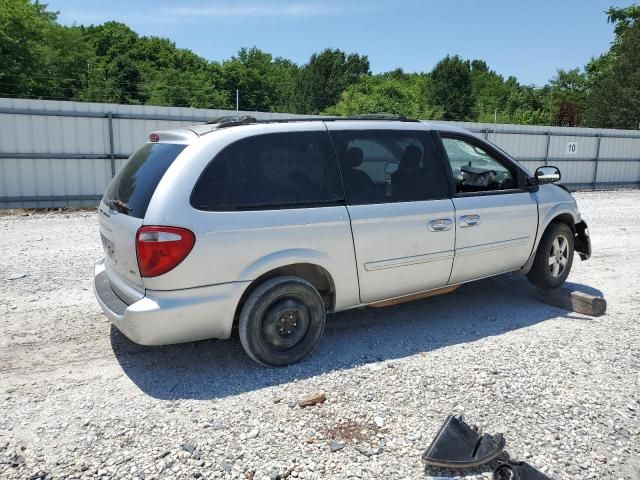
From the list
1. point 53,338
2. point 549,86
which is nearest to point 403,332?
point 53,338

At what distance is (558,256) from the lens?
5.82 metres

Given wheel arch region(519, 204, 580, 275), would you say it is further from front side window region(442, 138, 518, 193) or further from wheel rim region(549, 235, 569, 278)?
front side window region(442, 138, 518, 193)

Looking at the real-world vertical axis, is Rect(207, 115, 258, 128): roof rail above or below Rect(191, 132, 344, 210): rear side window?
above

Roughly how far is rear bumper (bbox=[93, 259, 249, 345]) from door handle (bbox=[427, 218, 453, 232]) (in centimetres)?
176

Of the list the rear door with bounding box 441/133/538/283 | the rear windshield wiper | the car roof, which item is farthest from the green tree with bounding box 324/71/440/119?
the rear windshield wiper

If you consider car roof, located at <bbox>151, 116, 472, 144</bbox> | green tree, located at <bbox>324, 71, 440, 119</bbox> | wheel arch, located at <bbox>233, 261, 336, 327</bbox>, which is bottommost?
wheel arch, located at <bbox>233, 261, 336, 327</bbox>

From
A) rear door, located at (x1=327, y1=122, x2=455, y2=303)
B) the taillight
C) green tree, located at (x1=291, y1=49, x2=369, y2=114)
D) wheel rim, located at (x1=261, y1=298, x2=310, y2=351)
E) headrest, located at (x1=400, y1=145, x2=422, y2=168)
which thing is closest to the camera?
the taillight

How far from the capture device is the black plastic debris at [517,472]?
275cm

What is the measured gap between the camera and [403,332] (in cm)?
486

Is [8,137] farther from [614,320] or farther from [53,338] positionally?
[614,320]

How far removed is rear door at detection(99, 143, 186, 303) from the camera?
365 cm

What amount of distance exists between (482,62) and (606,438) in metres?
89.4

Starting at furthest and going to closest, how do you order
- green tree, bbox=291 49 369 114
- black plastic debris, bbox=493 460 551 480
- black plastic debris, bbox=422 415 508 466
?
1. green tree, bbox=291 49 369 114
2. black plastic debris, bbox=422 415 508 466
3. black plastic debris, bbox=493 460 551 480

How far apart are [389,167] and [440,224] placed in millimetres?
680
